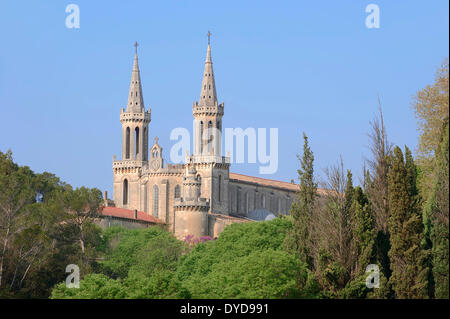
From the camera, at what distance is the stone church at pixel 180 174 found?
357 ft

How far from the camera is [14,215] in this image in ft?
249

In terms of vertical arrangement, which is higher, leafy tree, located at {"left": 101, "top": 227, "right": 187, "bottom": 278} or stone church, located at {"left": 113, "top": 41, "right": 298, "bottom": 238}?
stone church, located at {"left": 113, "top": 41, "right": 298, "bottom": 238}

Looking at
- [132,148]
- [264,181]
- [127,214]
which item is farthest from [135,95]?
[264,181]

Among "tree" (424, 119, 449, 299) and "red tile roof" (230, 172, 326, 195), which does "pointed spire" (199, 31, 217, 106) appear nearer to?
"red tile roof" (230, 172, 326, 195)

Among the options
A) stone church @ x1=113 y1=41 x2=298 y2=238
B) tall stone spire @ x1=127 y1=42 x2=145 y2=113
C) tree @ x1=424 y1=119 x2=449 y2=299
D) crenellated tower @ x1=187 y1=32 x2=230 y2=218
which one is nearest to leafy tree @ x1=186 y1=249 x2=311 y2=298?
tree @ x1=424 y1=119 x2=449 y2=299

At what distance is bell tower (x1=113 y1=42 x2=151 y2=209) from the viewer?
11356 cm

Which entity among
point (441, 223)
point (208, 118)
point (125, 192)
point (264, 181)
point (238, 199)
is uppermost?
point (208, 118)

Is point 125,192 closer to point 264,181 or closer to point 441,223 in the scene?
point 264,181

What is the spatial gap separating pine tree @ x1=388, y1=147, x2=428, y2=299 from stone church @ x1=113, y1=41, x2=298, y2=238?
51740mm

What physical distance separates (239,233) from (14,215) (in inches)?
661

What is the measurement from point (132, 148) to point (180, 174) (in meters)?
6.94

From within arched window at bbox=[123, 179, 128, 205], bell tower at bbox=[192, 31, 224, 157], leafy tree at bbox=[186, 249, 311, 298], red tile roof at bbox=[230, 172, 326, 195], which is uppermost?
bell tower at bbox=[192, 31, 224, 157]

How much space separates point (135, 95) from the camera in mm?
115688

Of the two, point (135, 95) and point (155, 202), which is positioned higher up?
point (135, 95)
